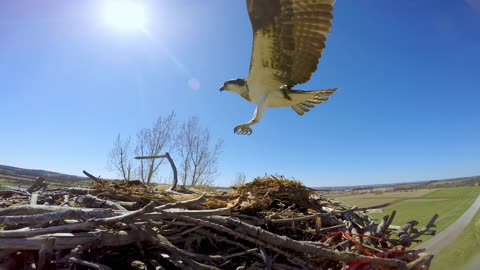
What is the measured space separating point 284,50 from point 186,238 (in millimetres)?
2867

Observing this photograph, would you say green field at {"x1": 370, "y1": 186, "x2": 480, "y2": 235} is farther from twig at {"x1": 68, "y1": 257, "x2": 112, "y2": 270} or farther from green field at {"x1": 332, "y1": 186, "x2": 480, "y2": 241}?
twig at {"x1": 68, "y1": 257, "x2": 112, "y2": 270}

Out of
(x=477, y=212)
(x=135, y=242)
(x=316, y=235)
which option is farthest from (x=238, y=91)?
(x=477, y=212)

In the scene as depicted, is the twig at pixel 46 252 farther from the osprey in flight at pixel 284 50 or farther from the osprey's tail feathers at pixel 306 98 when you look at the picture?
the osprey's tail feathers at pixel 306 98

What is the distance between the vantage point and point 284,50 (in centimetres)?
425

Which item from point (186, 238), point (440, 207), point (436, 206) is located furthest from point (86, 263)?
point (440, 207)

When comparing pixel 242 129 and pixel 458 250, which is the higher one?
pixel 242 129

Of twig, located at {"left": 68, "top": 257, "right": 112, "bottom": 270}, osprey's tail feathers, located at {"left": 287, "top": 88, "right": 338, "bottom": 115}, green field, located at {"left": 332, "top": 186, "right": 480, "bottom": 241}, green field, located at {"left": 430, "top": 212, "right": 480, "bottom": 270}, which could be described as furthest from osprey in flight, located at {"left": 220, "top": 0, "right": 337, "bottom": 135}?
green field, located at {"left": 332, "top": 186, "right": 480, "bottom": 241}

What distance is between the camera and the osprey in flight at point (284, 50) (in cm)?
400

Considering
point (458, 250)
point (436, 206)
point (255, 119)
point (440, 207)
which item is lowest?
point (458, 250)

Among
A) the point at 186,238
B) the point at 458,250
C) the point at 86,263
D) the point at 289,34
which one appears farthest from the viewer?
the point at 458,250

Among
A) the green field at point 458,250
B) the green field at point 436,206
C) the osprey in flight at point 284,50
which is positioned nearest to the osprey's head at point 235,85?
the osprey in flight at point 284,50

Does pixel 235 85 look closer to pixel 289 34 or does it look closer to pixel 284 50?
pixel 284 50

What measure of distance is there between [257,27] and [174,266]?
307 cm

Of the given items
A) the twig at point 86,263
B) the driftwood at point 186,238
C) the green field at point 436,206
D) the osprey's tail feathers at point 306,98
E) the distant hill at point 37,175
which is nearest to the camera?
the twig at point 86,263
